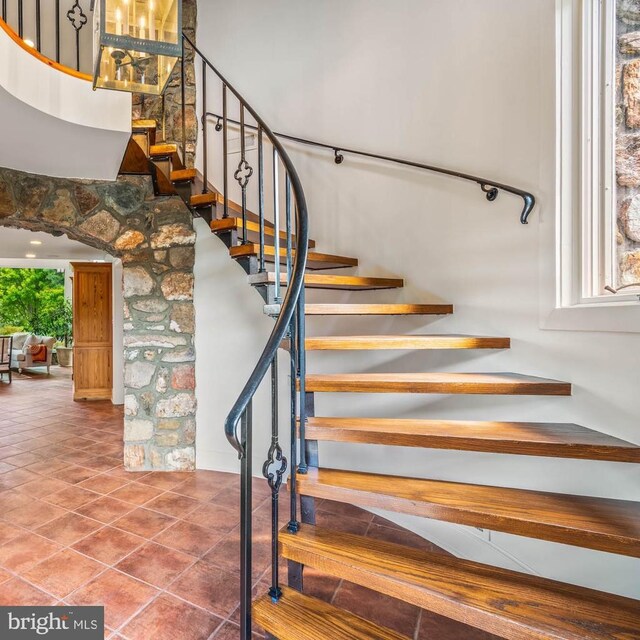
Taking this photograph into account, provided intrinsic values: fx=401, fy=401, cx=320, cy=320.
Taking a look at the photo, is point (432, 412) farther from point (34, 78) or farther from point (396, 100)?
point (34, 78)

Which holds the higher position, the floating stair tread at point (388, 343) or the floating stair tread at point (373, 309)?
the floating stair tread at point (373, 309)

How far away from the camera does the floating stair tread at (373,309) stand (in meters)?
1.82

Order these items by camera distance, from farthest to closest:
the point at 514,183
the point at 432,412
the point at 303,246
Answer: the point at 432,412
the point at 514,183
the point at 303,246

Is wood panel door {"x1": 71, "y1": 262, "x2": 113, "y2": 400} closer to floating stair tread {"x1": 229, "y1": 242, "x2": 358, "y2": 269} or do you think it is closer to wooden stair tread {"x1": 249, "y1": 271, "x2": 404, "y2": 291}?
floating stair tread {"x1": 229, "y1": 242, "x2": 358, "y2": 269}

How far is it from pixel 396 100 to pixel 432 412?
6.24ft

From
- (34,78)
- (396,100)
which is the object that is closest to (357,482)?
(396,100)

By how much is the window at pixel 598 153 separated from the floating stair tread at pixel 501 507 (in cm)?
71

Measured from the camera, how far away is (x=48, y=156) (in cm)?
263

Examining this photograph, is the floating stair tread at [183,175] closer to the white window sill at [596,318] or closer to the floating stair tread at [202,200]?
the floating stair tread at [202,200]

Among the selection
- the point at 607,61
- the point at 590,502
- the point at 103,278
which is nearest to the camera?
the point at 590,502

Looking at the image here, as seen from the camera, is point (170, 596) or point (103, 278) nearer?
point (170, 596)

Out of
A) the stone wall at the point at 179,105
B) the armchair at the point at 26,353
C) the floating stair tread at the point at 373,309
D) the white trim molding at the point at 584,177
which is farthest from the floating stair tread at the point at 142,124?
the armchair at the point at 26,353

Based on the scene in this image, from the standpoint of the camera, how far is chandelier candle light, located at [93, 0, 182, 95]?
1550 mm

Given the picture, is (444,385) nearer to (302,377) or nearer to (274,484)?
(302,377)
